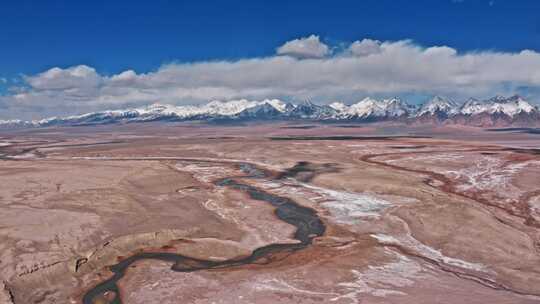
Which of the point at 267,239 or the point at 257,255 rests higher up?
the point at 267,239

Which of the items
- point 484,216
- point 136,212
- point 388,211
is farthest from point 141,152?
point 484,216

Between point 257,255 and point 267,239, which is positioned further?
→ point 267,239

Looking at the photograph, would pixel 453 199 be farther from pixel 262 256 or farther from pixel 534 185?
pixel 262 256

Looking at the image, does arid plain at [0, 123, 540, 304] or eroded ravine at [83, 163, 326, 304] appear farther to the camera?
eroded ravine at [83, 163, 326, 304]

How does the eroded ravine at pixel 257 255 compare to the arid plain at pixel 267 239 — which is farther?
the eroded ravine at pixel 257 255
